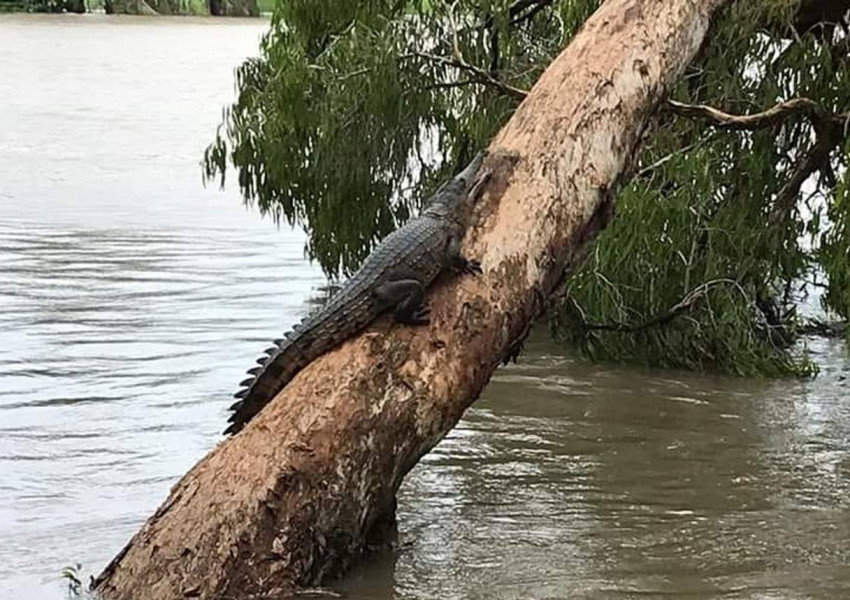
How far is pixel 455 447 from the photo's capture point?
8680 millimetres

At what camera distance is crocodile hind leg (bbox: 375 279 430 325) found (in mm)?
6258

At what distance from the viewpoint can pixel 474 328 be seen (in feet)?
20.8

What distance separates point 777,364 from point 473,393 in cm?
519

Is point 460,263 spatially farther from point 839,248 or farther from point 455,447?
point 839,248

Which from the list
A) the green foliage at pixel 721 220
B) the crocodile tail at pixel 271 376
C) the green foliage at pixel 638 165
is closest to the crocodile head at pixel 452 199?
the crocodile tail at pixel 271 376

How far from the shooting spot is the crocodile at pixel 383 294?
6.28 meters

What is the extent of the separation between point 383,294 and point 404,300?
9cm

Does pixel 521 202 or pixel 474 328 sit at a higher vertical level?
pixel 521 202

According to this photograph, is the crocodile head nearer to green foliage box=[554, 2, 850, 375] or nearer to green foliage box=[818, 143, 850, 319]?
green foliage box=[818, 143, 850, 319]

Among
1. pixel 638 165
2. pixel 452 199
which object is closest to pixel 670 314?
pixel 638 165

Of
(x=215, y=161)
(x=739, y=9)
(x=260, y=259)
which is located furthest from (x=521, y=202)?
(x=260, y=259)

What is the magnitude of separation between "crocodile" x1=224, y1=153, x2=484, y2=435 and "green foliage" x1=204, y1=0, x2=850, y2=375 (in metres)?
3.04

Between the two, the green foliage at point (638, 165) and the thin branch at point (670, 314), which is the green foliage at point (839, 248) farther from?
the thin branch at point (670, 314)

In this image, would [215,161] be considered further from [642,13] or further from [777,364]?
[642,13]
